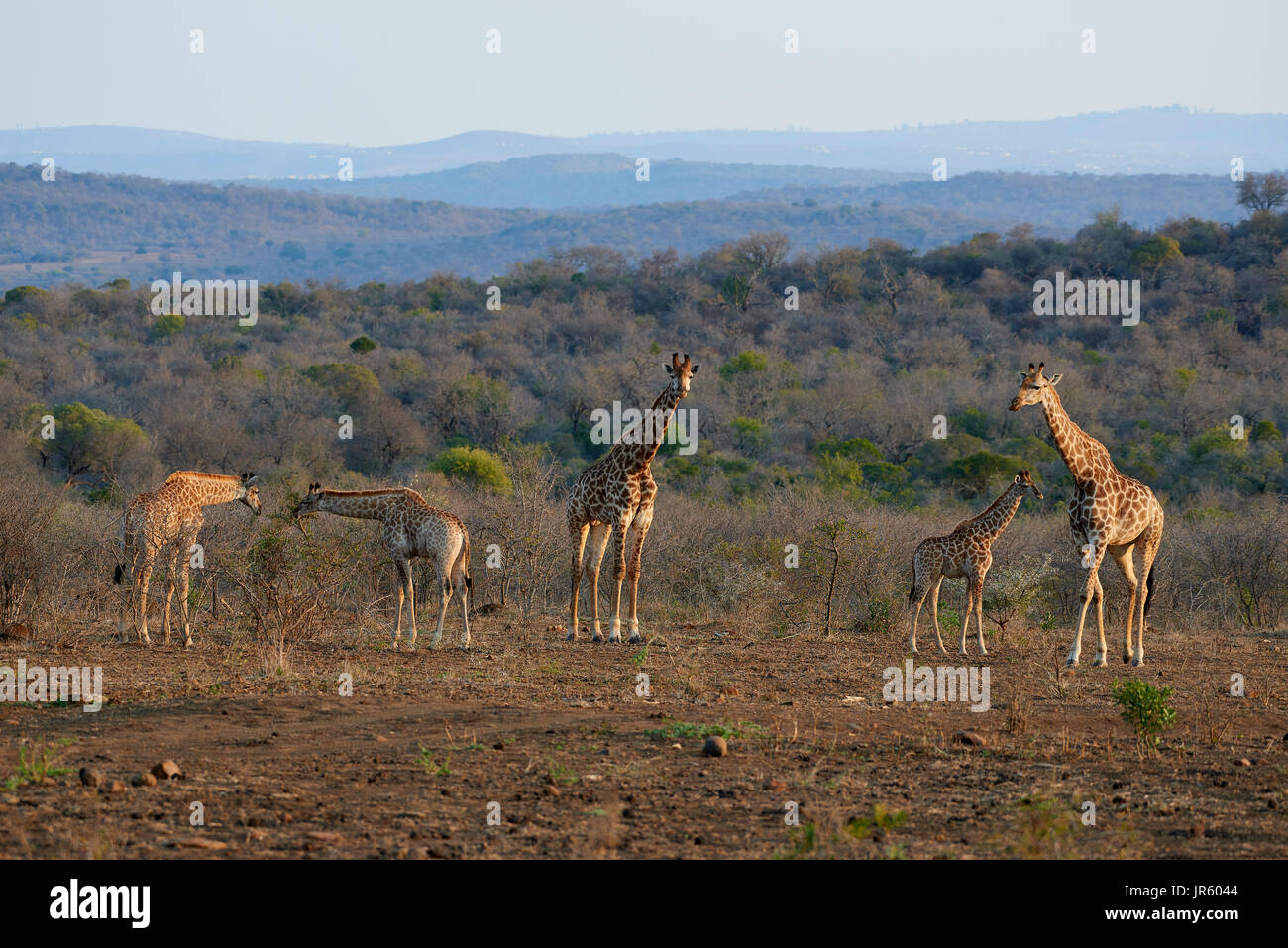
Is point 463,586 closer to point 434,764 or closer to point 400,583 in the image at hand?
point 400,583

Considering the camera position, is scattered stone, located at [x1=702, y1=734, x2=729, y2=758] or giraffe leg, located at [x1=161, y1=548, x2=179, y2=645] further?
giraffe leg, located at [x1=161, y1=548, x2=179, y2=645]

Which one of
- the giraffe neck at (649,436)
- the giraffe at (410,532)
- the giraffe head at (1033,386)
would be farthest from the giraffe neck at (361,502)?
the giraffe head at (1033,386)

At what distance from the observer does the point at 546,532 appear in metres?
16.2

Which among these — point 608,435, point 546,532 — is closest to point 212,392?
point 608,435

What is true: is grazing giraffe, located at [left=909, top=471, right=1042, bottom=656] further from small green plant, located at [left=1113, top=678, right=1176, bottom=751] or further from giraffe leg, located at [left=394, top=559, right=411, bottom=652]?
giraffe leg, located at [left=394, top=559, right=411, bottom=652]

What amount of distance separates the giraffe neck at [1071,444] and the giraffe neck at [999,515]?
2.79ft

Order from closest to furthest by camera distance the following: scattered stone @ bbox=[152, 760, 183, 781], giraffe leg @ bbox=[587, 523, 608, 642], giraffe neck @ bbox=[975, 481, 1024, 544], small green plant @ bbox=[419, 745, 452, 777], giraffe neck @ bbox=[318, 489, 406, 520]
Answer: scattered stone @ bbox=[152, 760, 183, 781] < small green plant @ bbox=[419, 745, 452, 777] < giraffe neck @ bbox=[318, 489, 406, 520] < giraffe neck @ bbox=[975, 481, 1024, 544] < giraffe leg @ bbox=[587, 523, 608, 642]

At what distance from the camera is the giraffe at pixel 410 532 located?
38.9 ft

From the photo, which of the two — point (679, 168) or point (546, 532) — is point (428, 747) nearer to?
point (546, 532)

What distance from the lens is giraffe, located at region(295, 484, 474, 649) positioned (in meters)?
11.8

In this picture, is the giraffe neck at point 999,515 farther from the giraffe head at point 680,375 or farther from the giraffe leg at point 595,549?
the giraffe leg at point 595,549

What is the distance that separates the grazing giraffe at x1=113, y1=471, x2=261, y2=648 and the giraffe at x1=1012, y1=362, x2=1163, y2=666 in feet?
24.9

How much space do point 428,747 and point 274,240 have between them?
115051mm

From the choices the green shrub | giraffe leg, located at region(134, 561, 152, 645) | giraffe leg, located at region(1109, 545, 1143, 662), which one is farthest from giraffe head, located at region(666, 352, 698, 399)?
the green shrub
